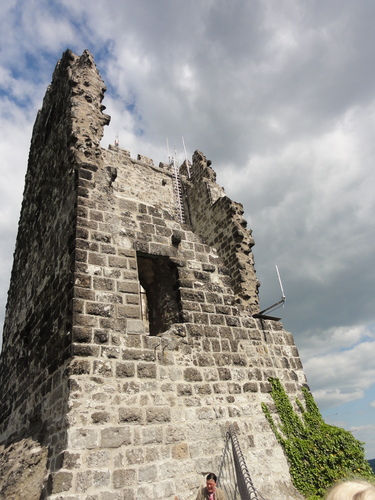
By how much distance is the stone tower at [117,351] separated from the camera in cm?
415

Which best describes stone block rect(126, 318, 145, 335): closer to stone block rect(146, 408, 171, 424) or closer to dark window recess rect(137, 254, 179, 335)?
dark window recess rect(137, 254, 179, 335)

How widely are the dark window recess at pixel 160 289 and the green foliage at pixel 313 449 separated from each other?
80.4 inches

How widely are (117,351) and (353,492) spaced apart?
348 centimetres

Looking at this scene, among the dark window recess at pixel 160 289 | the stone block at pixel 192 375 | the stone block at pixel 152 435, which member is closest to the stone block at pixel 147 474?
the stone block at pixel 152 435

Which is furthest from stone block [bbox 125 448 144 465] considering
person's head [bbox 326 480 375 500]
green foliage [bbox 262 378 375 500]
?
person's head [bbox 326 480 375 500]

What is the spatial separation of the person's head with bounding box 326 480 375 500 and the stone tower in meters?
3.06

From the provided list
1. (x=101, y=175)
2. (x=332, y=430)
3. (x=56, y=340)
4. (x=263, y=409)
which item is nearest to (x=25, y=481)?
(x=56, y=340)

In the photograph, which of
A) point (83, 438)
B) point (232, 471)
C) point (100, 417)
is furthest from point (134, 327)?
point (232, 471)

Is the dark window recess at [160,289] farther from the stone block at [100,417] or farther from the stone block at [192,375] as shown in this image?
the stone block at [100,417]

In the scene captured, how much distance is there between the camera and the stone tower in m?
4.15

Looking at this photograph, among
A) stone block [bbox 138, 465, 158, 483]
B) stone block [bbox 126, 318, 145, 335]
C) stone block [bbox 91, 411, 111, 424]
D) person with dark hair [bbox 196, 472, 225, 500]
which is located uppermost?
stone block [bbox 126, 318, 145, 335]

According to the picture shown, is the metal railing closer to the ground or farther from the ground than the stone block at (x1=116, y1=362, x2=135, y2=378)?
closer to the ground

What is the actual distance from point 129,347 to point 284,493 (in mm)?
3015

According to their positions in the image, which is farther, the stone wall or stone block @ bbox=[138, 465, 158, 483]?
the stone wall
